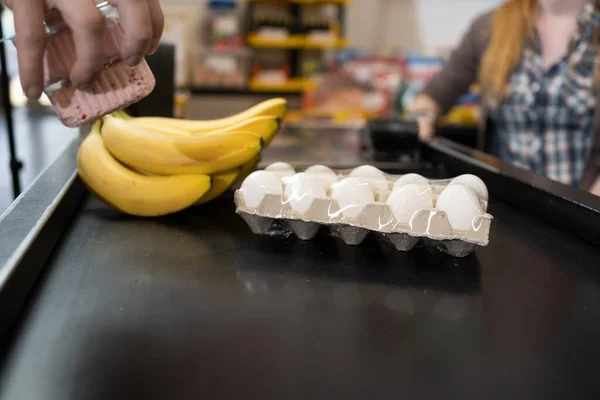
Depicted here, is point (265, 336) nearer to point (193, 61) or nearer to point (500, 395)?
point (500, 395)

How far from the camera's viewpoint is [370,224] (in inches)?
32.6

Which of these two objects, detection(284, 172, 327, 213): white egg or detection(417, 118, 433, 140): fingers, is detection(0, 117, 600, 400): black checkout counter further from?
detection(417, 118, 433, 140): fingers

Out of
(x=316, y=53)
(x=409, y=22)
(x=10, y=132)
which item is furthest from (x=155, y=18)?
(x=409, y=22)

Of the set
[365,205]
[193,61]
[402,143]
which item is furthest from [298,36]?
[365,205]

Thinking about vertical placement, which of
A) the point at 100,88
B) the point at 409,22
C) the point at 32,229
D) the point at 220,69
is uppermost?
the point at 409,22

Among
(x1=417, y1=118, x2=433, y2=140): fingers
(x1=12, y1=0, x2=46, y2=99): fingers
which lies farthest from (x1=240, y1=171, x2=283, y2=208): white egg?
(x1=417, y1=118, x2=433, y2=140): fingers

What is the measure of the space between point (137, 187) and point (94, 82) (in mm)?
235

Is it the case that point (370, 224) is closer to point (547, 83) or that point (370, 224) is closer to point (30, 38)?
point (30, 38)

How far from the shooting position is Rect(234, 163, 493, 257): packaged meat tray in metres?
0.81

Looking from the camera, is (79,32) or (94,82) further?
(94,82)

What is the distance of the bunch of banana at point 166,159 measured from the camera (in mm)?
985

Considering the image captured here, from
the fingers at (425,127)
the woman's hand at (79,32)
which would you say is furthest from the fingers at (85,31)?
the fingers at (425,127)

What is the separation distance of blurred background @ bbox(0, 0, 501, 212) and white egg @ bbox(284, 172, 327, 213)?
229cm

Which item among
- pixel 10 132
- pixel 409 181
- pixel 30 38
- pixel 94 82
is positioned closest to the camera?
pixel 30 38
